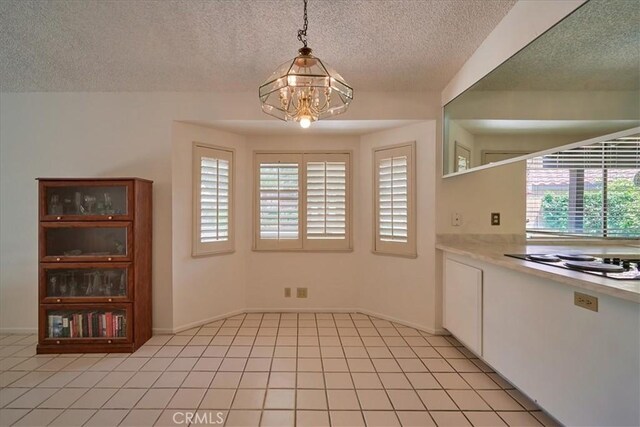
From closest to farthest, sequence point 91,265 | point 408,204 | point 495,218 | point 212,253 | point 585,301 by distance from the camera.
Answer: point 585,301, point 91,265, point 495,218, point 408,204, point 212,253

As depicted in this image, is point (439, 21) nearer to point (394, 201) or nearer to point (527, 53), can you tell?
point (527, 53)

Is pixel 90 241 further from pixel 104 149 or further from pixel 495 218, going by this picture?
pixel 495 218

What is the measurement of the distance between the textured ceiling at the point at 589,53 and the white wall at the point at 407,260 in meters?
1.19

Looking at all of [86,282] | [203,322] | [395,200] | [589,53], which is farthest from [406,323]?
[86,282]

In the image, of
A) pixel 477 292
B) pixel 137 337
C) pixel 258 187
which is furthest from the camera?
pixel 258 187


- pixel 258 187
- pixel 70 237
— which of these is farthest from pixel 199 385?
pixel 258 187

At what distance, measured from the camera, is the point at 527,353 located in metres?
1.81

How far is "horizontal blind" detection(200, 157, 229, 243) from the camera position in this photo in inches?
125

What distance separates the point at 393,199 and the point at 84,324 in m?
3.19

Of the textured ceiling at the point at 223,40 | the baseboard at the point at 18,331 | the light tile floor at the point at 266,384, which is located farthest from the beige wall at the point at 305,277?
the baseboard at the point at 18,331

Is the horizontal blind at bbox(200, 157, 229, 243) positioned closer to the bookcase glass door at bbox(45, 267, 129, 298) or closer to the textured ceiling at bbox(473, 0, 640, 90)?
the bookcase glass door at bbox(45, 267, 129, 298)

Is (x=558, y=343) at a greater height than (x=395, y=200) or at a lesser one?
lesser

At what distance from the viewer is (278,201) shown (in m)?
3.52

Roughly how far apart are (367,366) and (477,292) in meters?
1.05
